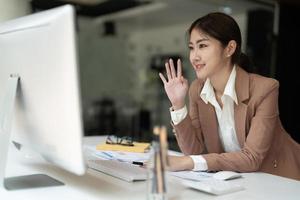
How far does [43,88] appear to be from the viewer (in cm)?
100

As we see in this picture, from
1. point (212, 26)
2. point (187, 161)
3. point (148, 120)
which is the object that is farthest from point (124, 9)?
point (187, 161)

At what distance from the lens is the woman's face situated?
1.60m

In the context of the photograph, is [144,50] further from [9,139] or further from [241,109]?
[9,139]

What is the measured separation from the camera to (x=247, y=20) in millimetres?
4578

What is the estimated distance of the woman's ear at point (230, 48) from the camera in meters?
1.63

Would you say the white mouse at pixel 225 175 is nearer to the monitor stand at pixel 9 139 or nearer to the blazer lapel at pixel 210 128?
the blazer lapel at pixel 210 128

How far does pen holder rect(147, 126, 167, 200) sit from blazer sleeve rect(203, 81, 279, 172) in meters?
0.46

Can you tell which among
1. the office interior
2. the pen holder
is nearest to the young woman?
the pen holder

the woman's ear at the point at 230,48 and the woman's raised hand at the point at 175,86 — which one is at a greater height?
the woman's ear at the point at 230,48

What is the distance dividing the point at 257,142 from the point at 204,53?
0.41 meters

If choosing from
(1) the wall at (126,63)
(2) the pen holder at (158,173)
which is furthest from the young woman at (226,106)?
(1) the wall at (126,63)

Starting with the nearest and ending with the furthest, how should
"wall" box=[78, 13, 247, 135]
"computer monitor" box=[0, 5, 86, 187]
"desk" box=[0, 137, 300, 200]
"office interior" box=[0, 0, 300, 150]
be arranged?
"computer monitor" box=[0, 5, 86, 187] → "desk" box=[0, 137, 300, 200] → "office interior" box=[0, 0, 300, 150] → "wall" box=[78, 13, 247, 135]

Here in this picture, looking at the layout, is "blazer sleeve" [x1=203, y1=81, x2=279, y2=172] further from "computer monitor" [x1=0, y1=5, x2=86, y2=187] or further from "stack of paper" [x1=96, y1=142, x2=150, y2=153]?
"computer monitor" [x1=0, y1=5, x2=86, y2=187]

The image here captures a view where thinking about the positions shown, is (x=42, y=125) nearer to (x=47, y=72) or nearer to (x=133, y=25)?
(x=47, y=72)
